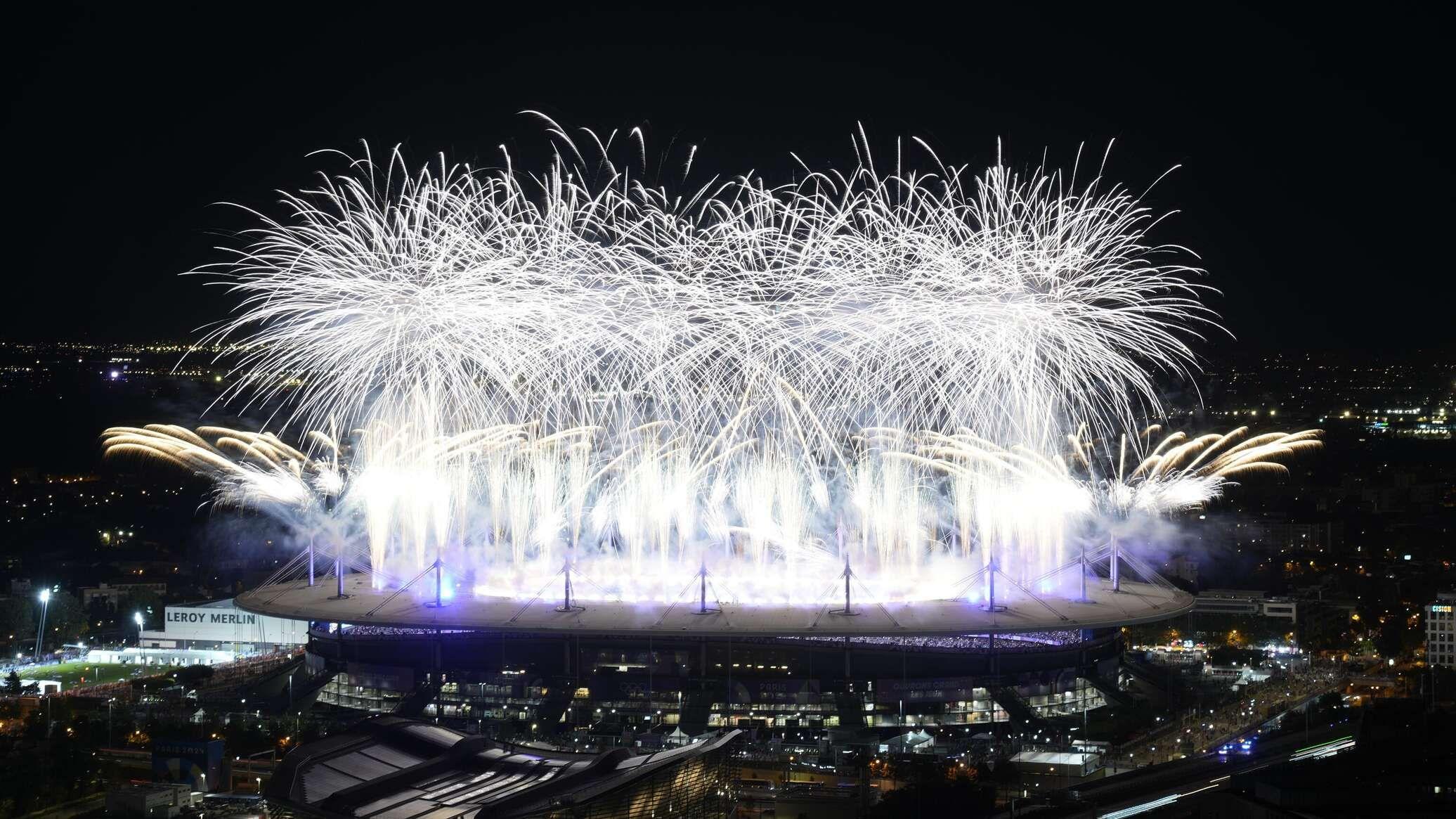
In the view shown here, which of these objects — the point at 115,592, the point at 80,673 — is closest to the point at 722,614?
the point at 80,673

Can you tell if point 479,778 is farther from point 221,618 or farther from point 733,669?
point 221,618

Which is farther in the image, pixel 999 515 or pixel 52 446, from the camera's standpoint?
pixel 52 446

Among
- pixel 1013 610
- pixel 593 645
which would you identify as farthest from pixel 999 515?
pixel 593 645

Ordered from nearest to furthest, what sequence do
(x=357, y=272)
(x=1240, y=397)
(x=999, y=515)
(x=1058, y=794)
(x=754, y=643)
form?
(x=1058, y=794), (x=357, y=272), (x=754, y=643), (x=999, y=515), (x=1240, y=397)

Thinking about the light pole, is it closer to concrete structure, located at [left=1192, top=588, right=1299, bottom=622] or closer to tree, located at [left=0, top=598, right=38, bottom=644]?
tree, located at [left=0, top=598, right=38, bottom=644]

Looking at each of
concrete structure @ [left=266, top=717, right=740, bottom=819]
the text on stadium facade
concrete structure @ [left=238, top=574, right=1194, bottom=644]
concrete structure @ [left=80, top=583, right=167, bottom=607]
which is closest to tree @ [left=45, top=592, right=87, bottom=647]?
the text on stadium facade

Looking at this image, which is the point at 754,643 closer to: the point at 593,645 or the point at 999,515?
the point at 593,645
